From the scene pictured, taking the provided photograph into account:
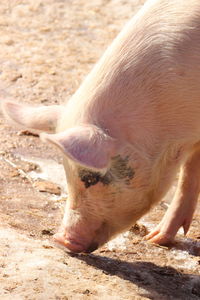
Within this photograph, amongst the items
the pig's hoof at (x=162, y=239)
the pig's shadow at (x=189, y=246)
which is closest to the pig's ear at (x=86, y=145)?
the pig's hoof at (x=162, y=239)

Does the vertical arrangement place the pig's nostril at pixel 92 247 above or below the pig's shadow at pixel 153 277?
above

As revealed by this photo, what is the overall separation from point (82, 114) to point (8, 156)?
7.57ft

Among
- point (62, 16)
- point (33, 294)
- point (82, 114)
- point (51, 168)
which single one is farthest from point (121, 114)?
point (62, 16)

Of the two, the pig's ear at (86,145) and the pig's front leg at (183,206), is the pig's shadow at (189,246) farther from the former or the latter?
the pig's ear at (86,145)

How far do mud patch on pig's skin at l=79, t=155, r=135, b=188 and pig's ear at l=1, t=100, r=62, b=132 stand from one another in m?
0.46

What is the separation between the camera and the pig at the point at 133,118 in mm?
5535

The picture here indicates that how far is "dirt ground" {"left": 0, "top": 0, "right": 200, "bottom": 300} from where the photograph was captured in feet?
16.5

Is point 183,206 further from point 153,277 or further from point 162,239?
point 153,277

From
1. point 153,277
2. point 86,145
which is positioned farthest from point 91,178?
point 153,277

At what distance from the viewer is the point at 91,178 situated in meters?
5.49

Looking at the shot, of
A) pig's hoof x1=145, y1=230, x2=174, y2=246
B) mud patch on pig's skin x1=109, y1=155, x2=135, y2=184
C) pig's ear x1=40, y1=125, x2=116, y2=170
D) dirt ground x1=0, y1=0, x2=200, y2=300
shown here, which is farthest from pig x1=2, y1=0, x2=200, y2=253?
pig's hoof x1=145, y1=230, x2=174, y2=246

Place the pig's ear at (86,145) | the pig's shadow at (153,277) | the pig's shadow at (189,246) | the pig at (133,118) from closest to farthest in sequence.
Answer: the pig's ear at (86,145), the pig's shadow at (153,277), the pig at (133,118), the pig's shadow at (189,246)

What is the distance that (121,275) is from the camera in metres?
5.57

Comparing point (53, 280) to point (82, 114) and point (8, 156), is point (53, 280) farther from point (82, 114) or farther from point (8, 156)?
point (8, 156)
